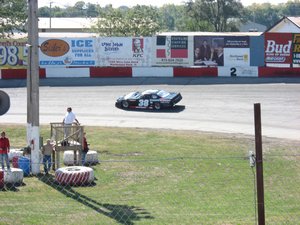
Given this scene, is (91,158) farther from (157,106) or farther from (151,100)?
(157,106)

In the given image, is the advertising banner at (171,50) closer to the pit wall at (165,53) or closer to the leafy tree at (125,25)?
the pit wall at (165,53)

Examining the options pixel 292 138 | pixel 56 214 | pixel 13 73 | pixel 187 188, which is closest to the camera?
pixel 56 214

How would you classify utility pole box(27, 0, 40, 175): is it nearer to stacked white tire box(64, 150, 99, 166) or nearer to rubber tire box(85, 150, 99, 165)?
stacked white tire box(64, 150, 99, 166)

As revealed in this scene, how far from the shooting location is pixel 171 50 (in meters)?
50.0

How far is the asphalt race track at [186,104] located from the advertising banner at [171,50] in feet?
10.5

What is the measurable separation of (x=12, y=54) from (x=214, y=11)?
68.9m

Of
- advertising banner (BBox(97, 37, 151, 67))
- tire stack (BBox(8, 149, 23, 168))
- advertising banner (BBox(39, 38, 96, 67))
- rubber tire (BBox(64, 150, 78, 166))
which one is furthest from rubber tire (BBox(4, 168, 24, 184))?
advertising banner (BBox(97, 37, 151, 67))

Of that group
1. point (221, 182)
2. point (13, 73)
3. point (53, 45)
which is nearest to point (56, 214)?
point (221, 182)

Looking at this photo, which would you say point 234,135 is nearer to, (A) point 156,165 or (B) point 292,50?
(A) point 156,165

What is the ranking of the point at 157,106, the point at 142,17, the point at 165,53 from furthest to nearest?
the point at 142,17
the point at 165,53
the point at 157,106

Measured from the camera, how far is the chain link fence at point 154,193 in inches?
527

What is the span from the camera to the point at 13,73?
1839 inches

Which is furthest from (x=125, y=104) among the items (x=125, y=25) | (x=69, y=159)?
(x=125, y=25)

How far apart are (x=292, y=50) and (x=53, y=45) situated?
17715mm
